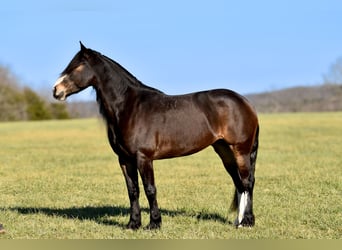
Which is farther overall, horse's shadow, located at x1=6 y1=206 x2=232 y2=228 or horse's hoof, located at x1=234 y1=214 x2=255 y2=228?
horse's shadow, located at x1=6 y1=206 x2=232 y2=228

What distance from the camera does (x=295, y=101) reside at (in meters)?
80.0

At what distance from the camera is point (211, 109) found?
7.69m

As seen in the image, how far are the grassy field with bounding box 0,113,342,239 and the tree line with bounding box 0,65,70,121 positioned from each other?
155 ft

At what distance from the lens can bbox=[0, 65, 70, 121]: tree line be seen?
6900 centimetres

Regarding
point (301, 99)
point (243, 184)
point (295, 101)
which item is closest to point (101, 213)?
point (243, 184)

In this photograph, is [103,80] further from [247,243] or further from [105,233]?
[247,243]

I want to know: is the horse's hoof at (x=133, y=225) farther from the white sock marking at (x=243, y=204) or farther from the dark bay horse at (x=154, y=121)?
the white sock marking at (x=243, y=204)

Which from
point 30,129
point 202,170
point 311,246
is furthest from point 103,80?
point 30,129

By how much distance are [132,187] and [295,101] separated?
74.7m

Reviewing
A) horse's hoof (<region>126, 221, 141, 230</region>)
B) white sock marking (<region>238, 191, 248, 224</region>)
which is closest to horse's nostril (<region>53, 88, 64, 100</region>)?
horse's hoof (<region>126, 221, 141, 230</region>)

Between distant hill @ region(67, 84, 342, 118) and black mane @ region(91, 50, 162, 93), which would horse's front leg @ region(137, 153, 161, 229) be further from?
distant hill @ region(67, 84, 342, 118)

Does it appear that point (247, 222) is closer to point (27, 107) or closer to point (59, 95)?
point (59, 95)

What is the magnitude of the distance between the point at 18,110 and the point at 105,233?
6638 cm

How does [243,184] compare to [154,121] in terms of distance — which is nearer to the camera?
[154,121]
